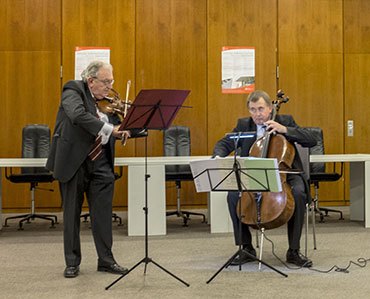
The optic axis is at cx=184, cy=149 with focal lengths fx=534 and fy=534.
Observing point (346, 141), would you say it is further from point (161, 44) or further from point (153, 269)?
point (153, 269)

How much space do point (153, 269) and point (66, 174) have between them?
0.89 metres

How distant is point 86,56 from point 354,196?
12.3 ft

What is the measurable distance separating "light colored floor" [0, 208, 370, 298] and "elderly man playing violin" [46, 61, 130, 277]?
0.22 metres

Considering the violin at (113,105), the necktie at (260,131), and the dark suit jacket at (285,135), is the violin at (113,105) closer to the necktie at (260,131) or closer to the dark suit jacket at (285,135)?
the dark suit jacket at (285,135)

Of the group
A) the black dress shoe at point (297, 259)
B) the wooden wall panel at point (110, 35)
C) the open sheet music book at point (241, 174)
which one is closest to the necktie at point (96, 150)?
the open sheet music book at point (241, 174)

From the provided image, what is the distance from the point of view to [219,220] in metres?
5.19

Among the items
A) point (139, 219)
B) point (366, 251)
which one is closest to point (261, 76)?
point (139, 219)

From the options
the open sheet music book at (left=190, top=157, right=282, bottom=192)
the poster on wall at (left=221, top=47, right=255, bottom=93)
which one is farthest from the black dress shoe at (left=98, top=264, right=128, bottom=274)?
the poster on wall at (left=221, top=47, right=255, bottom=93)

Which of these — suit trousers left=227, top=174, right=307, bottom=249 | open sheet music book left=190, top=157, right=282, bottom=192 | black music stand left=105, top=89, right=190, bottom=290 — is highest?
black music stand left=105, top=89, right=190, bottom=290

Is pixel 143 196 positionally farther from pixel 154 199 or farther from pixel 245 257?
pixel 245 257

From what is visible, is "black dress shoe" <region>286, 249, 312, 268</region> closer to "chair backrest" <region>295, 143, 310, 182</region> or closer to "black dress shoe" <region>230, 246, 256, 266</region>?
"black dress shoe" <region>230, 246, 256, 266</region>

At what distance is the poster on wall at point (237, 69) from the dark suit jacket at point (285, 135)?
10.4 ft

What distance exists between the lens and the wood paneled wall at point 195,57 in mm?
6910

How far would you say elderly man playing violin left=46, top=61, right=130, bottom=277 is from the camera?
337 centimetres
